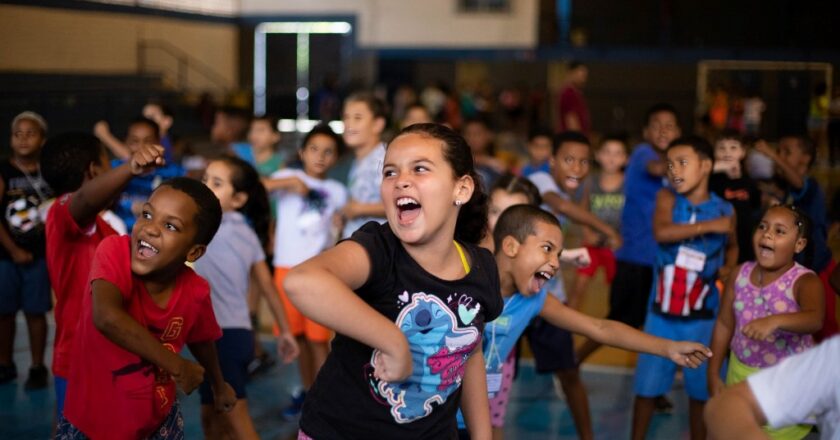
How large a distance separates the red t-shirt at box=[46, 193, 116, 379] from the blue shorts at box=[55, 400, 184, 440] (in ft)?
1.45

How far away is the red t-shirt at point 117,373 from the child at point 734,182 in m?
3.91

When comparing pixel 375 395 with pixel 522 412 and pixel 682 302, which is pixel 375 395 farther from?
pixel 522 412

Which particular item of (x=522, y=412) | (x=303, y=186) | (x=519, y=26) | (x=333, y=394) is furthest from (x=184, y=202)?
(x=519, y=26)

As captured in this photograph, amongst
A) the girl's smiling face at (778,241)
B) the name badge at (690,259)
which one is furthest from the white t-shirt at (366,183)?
the girl's smiling face at (778,241)

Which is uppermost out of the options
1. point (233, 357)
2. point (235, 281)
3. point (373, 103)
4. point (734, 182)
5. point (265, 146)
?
point (373, 103)

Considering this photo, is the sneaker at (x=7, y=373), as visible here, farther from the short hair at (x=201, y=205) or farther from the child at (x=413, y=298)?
the child at (x=413, y=298)

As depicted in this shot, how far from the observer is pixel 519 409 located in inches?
239

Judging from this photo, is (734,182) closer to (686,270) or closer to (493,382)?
(686,270)

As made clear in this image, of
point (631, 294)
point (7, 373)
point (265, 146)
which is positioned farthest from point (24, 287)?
point (631, 294)

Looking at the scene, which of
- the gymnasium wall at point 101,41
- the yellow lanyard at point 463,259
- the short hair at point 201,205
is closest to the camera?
the yellow lanyard at point 463,259

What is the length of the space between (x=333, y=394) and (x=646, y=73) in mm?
25792

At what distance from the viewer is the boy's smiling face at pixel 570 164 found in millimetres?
6230

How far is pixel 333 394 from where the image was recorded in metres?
2.73

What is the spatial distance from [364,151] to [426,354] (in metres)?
3.35
